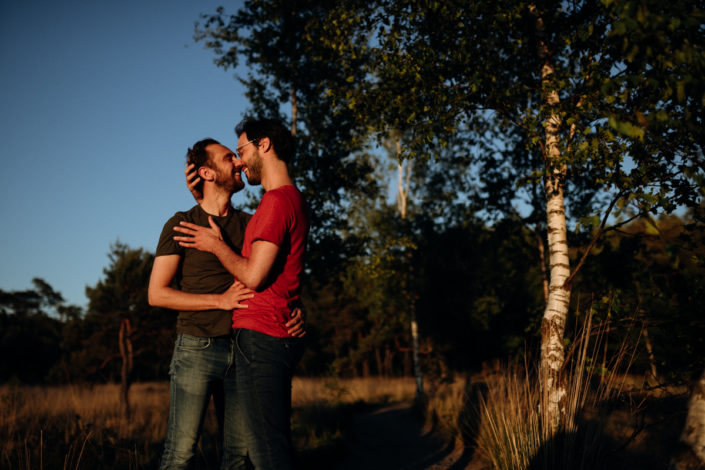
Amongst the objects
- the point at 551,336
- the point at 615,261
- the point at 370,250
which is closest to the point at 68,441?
the point at 551,336

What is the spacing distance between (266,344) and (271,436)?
1.42ft

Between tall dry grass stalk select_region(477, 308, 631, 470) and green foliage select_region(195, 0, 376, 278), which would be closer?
tall dry grass stalk select_region(477, 308, 631, 470)

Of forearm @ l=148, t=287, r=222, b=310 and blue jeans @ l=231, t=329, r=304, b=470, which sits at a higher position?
forearm @ l=148, t=287, r=222, b=310

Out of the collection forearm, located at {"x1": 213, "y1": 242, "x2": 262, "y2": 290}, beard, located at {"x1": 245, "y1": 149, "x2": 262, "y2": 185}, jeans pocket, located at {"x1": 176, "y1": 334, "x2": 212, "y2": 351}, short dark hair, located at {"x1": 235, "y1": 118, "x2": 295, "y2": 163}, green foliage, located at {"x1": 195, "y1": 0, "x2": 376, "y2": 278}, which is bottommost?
jeans pocket, located at {"x1": 176, "y1": 334, "x2": 212, "y2": 351}

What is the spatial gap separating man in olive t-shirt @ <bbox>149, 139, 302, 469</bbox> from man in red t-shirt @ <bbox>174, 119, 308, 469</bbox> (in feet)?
0.43

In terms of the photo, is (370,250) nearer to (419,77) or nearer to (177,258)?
(419,77)

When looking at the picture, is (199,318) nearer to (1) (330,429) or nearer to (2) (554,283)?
(2) (554,283)

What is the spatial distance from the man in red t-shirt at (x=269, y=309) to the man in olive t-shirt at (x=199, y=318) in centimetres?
13

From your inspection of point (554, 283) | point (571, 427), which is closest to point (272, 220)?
point (571, 427)

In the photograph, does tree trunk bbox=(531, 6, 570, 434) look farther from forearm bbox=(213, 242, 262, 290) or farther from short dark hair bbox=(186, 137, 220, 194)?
short dark hair bbox=(186, 137, 220, 194)

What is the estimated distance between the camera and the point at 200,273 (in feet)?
8.89

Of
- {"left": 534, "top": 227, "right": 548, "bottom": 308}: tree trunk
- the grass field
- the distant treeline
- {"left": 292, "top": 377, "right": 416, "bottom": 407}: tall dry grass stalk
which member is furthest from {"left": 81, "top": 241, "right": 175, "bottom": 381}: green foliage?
{"left": 534, "top": 227, "right": 548, "bottom": 308}: tree trunk

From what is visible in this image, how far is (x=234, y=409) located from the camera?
257 centimetres

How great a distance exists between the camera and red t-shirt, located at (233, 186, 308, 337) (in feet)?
7.13
